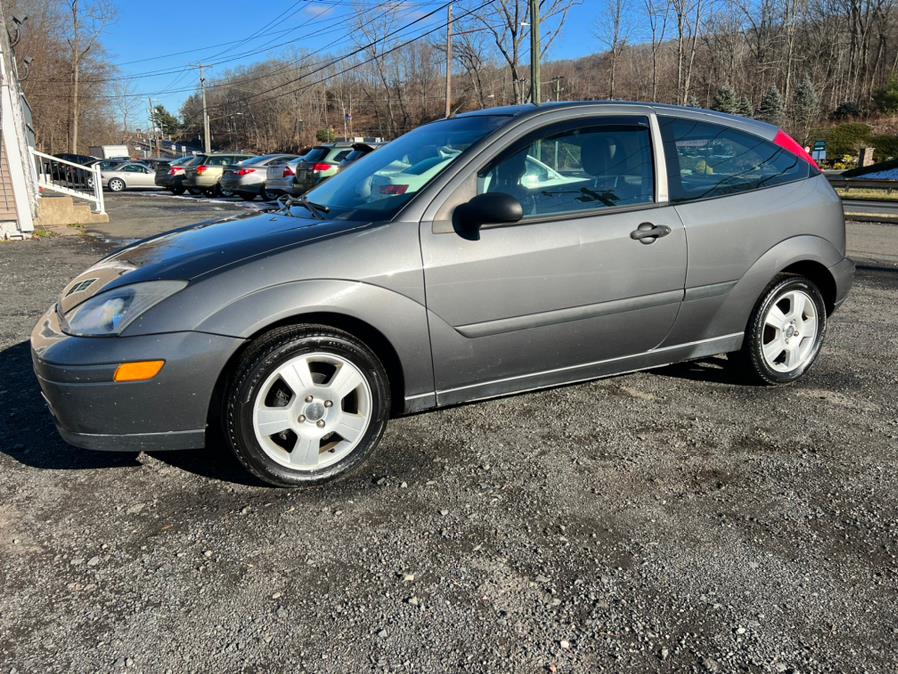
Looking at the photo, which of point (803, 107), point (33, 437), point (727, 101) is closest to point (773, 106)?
point (803, 107)

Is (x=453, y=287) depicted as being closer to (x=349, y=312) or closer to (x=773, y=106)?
(x=349, y=312)

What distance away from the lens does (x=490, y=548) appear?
98.9 inches

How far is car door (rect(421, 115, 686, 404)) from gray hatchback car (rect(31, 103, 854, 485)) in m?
0.01

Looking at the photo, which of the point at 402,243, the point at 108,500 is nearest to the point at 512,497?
the point at 402,243

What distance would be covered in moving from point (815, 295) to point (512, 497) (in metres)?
2.49

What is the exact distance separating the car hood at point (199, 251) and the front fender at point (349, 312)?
0.73ft

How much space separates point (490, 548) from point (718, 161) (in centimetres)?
265

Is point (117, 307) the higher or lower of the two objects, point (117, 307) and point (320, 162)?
the lower

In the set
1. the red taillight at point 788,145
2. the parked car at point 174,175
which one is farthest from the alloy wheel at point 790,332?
the parked car at point 174,175

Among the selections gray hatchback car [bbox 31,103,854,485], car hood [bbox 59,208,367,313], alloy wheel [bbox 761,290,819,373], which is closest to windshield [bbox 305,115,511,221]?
gray hatchback car [bbox 31,103,854,485]

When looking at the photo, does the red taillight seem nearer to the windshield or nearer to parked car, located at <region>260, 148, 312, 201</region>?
the windshield

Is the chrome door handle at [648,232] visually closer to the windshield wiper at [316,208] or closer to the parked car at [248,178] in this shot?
the windshield wiper at [316,208]

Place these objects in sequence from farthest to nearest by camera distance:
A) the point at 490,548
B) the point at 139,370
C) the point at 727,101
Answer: the point at 727,101
the point at 139,370
the point at 490,548

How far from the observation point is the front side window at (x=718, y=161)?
3713mm
